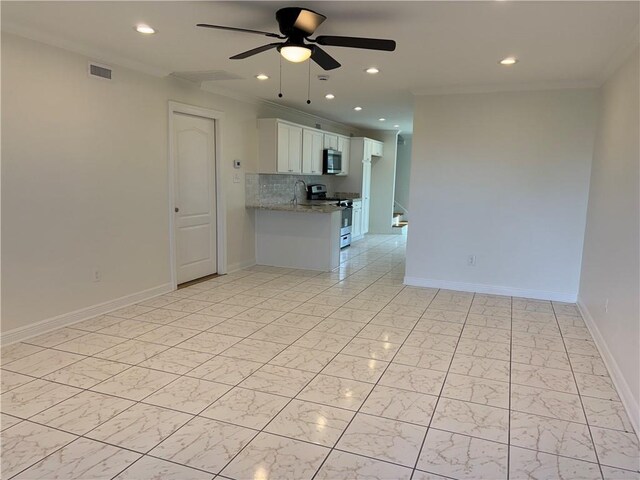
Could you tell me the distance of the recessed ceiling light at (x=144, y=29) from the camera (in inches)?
127

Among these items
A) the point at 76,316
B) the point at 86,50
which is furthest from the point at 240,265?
the point at 86,50

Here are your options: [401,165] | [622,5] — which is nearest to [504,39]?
[622,5]

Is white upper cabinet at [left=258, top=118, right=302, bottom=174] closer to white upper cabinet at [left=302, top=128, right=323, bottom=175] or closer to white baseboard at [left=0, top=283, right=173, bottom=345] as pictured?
white upper cabinet at [left=302, top=128, right=323, bottom=175]

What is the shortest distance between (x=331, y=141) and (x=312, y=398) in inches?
249

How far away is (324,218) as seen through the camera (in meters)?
6.26

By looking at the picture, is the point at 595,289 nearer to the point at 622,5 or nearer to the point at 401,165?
the point at 622,5

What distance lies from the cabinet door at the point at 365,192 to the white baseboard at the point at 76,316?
18.6 feet

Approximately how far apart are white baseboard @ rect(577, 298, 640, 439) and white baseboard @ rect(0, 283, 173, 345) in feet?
14.2

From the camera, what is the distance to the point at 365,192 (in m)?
9.89

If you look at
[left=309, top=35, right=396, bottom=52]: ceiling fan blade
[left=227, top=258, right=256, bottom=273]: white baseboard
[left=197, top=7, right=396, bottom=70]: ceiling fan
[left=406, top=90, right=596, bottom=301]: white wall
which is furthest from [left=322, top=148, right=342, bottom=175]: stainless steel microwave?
[left=309, top=35, right=396, bottom=52]: ceiling fan blade

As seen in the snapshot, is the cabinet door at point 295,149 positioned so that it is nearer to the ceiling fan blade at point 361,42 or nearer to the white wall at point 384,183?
the white wall at point 384,183

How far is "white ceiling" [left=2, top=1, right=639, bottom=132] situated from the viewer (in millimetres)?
2799

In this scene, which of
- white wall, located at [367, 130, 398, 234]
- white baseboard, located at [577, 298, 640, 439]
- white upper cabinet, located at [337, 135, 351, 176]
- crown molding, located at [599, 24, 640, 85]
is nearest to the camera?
white baseboard, located at [577, 298, 640, 439]

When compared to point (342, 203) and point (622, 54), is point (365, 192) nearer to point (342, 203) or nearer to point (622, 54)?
point (342, 203)
